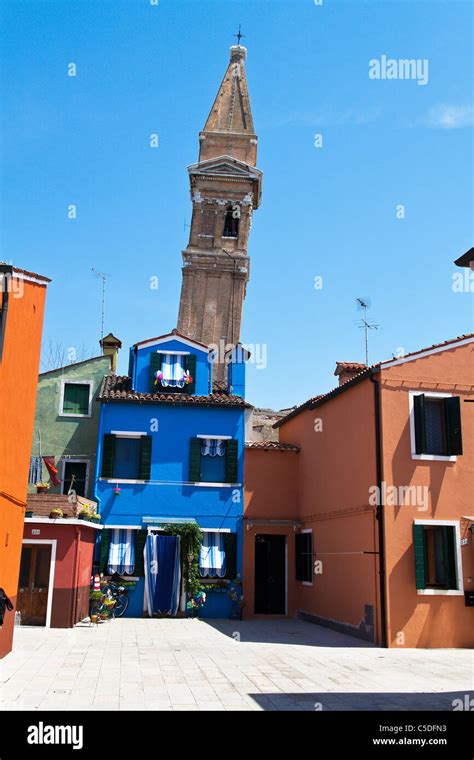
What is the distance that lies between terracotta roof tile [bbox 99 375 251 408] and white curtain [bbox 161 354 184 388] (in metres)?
0.41

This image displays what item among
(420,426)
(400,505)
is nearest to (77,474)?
(400,505)

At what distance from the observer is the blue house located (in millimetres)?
19281

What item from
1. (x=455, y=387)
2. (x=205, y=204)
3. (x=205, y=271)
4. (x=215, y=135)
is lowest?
(x=455, y=387)

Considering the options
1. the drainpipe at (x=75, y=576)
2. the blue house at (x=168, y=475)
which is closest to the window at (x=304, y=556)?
the blue house at (x=168, y=475)

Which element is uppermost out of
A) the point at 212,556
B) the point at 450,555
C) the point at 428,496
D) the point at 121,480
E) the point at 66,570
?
the point at 121,480

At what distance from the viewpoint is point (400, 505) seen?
15.1 meters

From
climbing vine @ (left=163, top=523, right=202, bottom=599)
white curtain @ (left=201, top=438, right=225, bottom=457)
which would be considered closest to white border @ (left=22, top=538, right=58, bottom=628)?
climbing vine @ (left=163, top=523, right=202, bottom=599)

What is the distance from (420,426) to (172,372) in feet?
28.4

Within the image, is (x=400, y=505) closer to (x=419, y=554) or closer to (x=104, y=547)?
(x=419, y=554)

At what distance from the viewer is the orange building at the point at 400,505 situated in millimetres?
14664

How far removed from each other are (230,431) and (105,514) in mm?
4411

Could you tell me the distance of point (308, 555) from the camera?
64.3 feet

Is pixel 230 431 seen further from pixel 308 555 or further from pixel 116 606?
pixel 116 606
